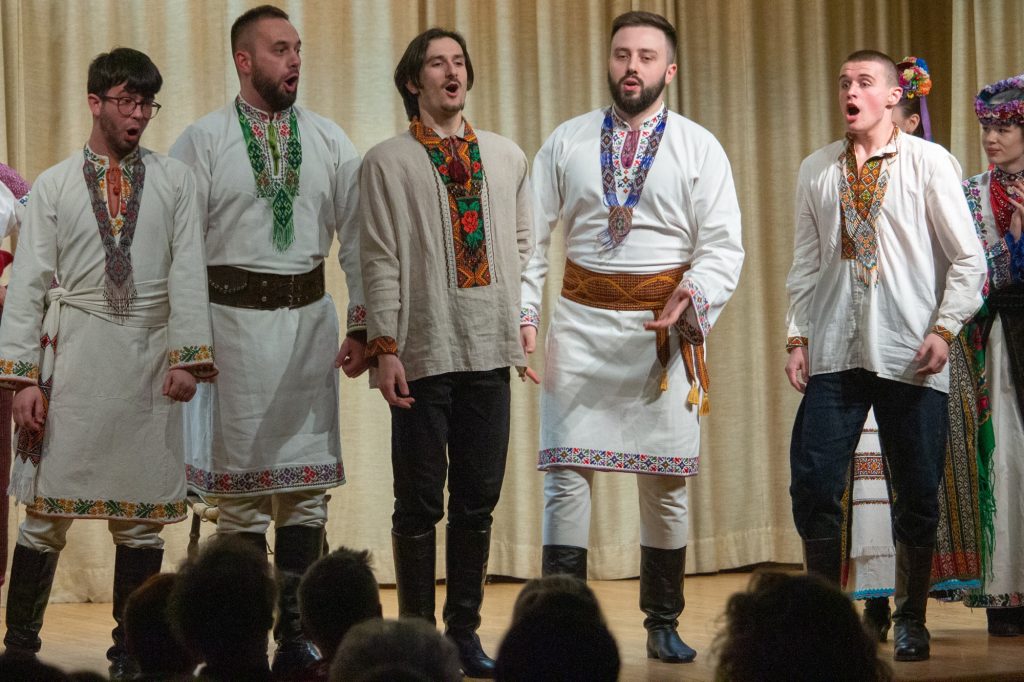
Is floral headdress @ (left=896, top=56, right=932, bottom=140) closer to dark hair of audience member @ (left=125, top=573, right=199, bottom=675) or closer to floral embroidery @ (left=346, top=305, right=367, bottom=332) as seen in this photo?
floral embroidery @ (left=346, top=305, right=367, bottom=332)

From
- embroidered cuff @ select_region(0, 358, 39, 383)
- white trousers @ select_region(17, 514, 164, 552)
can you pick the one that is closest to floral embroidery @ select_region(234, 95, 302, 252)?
embroidered cuff @ select_region(0, 358, 39, 383)

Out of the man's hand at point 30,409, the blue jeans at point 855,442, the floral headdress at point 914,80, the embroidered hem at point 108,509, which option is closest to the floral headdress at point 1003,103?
the floral headdress at point 914,80

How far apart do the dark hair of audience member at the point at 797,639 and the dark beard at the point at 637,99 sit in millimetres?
2304

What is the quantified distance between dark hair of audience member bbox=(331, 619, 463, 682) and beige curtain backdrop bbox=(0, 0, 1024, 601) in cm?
404

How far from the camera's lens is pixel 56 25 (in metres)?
5.90

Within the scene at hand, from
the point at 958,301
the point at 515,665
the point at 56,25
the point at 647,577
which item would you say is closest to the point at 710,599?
the point at 647,577

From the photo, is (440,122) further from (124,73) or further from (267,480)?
(267,480)

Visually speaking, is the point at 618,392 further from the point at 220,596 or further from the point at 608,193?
the point at 220,596

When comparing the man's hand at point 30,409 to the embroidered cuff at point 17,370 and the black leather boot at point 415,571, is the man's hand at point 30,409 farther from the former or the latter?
the black leather boot at point 415,571

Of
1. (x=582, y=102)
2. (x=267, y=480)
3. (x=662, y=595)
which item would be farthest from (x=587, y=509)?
(x=582, y=102)

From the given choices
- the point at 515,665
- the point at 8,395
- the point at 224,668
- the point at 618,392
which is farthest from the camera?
the point at 8,395

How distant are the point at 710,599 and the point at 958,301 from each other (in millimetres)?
2237

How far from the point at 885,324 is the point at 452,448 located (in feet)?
4.31

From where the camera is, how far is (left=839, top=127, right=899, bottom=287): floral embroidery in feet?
13.5
